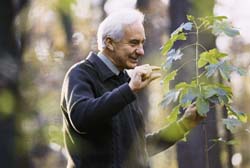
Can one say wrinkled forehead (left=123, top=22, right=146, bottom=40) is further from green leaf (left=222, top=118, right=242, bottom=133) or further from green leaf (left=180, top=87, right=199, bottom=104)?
green leaf (left=222, top=118, right=242, bottom=133)

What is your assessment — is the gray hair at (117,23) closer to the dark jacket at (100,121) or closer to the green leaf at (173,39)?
the dark jacket at (100,121)

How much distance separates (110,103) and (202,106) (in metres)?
0.66

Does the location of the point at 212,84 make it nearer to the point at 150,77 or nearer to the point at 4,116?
the point at 150,77

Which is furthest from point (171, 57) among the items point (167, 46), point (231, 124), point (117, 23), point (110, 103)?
point (110, 103)

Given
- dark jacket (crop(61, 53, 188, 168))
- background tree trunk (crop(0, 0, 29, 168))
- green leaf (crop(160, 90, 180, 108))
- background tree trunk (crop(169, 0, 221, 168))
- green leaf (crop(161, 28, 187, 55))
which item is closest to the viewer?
background tree trunk (crop(0, 0, 29, 168))

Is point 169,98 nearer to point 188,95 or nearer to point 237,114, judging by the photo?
point 188,95

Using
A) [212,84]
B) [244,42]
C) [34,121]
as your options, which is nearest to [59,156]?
[244,42]

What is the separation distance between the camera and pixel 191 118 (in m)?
3.28

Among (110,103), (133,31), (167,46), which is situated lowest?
(110,103)

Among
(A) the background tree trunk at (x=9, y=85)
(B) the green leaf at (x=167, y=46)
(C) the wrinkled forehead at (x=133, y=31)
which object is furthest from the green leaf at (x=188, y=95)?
(A) the background tree trunk at (x=9, y=85)

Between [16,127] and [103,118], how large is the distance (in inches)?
55.7

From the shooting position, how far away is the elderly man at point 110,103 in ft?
8.80

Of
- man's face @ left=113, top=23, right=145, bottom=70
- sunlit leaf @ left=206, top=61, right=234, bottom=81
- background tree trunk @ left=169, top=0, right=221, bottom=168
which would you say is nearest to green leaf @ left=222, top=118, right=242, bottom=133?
sunlit leaf @ left=206, top=61, right=234, bottom=81

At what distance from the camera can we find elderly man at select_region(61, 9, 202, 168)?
268 centimetres
